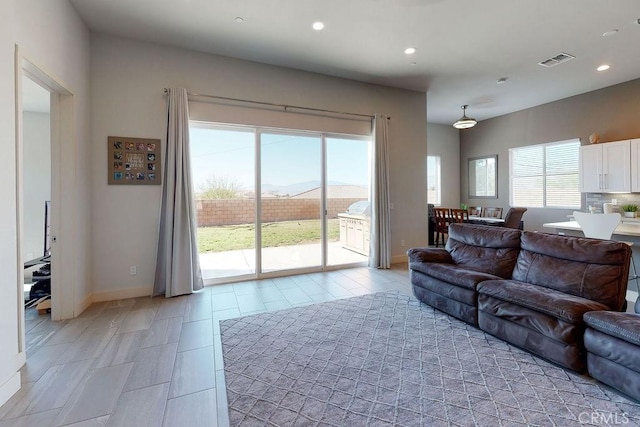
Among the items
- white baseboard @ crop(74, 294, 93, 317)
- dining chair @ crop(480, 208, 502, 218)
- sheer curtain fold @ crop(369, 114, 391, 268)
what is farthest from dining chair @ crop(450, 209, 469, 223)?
white baseboard @ crop(74, 294, 93, 317)

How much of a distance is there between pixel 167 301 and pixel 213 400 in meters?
2.13

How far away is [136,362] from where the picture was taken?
7.43 ft

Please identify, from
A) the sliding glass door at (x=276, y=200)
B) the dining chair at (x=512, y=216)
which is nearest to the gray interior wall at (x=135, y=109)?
the sliding glass door at (x=276, y=200)

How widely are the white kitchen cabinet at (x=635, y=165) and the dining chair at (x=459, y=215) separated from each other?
257 cm

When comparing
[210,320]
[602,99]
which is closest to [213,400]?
[210,320]

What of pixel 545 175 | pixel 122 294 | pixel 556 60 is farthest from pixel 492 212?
pixel 122 294

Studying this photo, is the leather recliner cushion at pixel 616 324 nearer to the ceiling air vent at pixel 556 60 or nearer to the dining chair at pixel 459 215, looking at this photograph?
the ceiling air vent at pixel 556 60

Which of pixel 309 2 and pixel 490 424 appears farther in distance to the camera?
pixel 309 2

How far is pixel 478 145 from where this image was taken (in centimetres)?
811

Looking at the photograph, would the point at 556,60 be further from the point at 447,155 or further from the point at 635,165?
the point at 447,155

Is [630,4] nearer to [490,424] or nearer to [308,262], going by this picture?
[490,424]

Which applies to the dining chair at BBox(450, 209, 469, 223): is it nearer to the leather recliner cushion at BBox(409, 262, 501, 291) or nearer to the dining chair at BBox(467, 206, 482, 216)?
the dining chair at BBox(467, 206, 482, 216)

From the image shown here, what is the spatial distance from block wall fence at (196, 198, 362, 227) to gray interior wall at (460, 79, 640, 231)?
5004 millimetres

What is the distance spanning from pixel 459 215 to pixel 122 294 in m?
6.06
